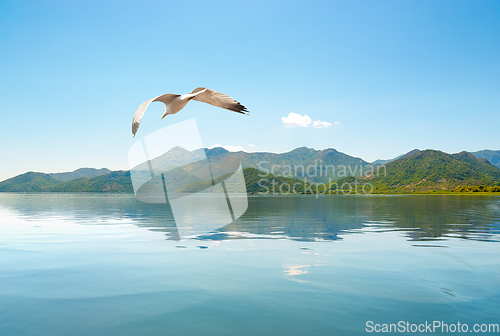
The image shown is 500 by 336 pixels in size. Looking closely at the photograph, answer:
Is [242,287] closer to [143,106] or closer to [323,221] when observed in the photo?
[143,106]

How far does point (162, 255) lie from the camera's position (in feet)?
63.1

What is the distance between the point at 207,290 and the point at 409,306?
24.8 feet

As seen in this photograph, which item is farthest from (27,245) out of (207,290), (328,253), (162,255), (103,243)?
(328,253)

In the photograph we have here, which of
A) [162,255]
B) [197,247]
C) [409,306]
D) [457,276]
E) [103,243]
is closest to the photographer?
[409,306]

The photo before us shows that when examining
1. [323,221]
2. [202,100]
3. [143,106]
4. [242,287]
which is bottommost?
[323,221]

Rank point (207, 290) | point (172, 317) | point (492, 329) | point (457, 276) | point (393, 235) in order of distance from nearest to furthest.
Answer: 1. point (492, 329)
2. point (172, 317)
3. point (207, 290)
4. point (457, 276)
5. point (393, 235)

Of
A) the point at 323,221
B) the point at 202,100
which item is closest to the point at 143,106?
the point at 202,100

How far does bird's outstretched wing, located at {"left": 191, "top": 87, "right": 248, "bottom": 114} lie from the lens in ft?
33.8

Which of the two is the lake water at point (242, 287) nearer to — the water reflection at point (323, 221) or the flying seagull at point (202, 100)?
the water reflection at point (323, 221)

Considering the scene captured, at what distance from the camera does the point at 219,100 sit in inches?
422

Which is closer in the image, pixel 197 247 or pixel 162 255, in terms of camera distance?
pixel 162 255

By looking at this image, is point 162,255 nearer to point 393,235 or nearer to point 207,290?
point 207,290

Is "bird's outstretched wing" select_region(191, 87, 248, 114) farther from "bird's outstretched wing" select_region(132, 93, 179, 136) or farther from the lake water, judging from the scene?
the lake water

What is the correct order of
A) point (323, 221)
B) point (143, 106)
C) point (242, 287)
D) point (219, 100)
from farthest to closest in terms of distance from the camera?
1. point (323, 221)
2. point (242, 287)
3. point (219, 100)
4. point (143, 106)
